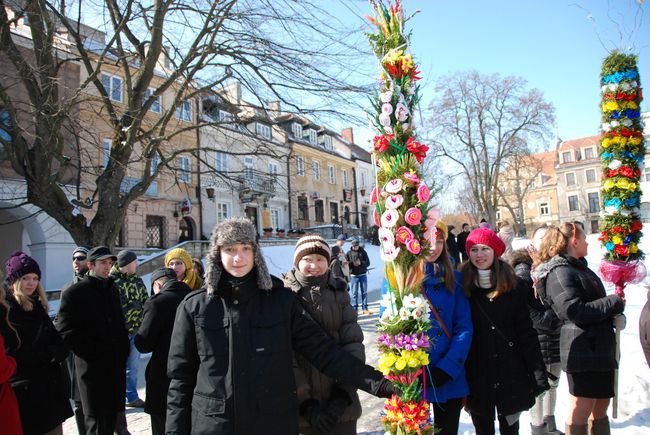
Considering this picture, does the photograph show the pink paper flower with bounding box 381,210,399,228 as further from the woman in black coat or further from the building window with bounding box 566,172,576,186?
the building window with bounding box 566,172,576,186

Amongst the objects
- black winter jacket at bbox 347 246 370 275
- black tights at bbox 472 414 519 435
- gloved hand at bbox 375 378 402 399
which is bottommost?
black tights at bbox 472 414 519 435

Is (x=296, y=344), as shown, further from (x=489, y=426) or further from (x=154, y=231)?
(x=154, y=231)

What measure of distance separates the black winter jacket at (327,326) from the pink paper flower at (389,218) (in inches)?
31.9

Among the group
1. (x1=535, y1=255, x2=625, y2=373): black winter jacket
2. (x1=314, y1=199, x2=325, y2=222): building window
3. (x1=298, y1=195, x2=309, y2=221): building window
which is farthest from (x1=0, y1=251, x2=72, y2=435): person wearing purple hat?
(x1=314, y1=199, x2=325, y2=222): building window

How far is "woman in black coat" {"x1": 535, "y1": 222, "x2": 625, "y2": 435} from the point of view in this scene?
328 centimetres

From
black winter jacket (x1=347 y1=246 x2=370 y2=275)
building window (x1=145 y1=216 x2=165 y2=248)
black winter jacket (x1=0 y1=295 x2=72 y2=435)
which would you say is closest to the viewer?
black winter jacket (x1=0 y1=295 x2=72 y2=435)

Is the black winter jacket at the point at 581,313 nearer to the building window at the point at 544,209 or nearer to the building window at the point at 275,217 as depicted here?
the building window at the point at 275,217

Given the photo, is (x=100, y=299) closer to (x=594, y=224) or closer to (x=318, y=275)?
(x=318, y=275)

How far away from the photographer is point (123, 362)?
4191 mm

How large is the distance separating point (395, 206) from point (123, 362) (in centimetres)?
321

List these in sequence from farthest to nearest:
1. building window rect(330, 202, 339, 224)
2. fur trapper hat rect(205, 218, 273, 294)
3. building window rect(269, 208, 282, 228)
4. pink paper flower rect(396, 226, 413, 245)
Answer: building window rect(330, 202, 339, 224)
building window rect(269, 208, 282, 228)
fur trapper hat rect(205, 218, 273, 294)
pink paper flower rect(396, 226, 413, 245)

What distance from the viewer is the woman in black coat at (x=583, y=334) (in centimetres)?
328

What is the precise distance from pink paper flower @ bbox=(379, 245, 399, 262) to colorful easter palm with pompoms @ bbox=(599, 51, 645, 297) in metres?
4.02

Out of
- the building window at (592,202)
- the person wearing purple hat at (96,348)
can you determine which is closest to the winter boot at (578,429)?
the person wearing purple hat at (96,348)
